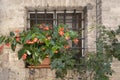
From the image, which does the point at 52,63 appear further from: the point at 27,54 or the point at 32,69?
the point at 32,69

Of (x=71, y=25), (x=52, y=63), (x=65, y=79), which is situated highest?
(x=71, y=25)

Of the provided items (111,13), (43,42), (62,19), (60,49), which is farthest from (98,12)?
(43,42)

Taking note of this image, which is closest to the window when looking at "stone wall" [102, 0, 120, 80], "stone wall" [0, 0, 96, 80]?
"stone wall" [0, 0, 96, 80]

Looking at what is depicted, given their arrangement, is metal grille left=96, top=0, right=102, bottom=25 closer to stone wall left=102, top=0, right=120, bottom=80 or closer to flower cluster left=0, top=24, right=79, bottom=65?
stone wall left=102, top=0, right=120, bottom=80

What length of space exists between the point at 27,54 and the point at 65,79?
3.48ft

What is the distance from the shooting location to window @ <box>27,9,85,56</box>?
6.64m

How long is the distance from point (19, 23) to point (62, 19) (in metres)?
0.82

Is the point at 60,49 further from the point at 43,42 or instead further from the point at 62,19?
the point at 62,19

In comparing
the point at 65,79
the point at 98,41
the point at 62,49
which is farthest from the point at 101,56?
the point at 65,79

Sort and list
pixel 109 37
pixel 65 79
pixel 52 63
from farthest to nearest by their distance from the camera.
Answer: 1. pixel 65 79
2. pixel 109 37
3. pixel 52 63

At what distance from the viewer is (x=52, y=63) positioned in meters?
5.39

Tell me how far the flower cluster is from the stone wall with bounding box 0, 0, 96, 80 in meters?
0.77

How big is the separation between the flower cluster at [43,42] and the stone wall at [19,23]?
765mm

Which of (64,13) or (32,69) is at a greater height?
(64,13)
